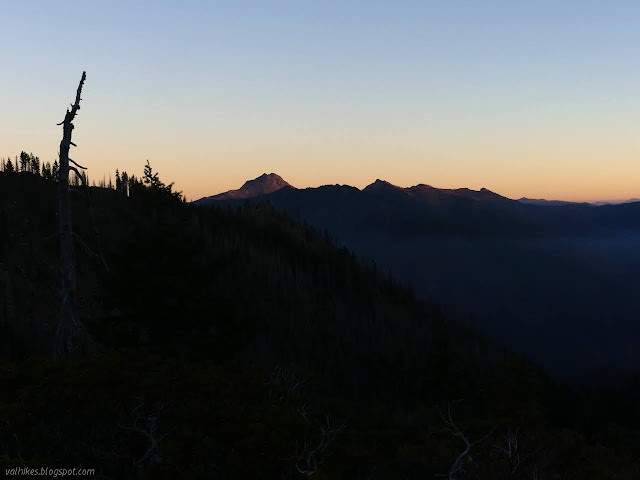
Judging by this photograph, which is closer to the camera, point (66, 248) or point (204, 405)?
point (204, 405)

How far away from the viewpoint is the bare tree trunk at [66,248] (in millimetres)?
15398

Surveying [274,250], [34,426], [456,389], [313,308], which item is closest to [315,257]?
[274,250]

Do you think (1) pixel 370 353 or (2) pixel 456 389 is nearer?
(2) pixel 456 389

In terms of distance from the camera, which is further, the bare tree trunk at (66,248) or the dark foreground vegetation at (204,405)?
the bare tree trunk at (66,248)

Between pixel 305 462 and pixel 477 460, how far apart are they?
12.6 ft

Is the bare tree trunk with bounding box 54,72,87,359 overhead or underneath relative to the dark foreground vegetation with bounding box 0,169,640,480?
overhead

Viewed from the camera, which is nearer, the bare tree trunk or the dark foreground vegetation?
the dark foreground vegetation

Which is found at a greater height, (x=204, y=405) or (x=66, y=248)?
(x=66, y=248)

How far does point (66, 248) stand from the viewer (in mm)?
15844

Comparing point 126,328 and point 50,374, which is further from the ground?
point 50,374

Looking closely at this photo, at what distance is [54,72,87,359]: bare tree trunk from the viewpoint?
1540 centimetres

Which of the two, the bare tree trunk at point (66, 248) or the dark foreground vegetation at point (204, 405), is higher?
the bare tree trunk at point (66, 248)

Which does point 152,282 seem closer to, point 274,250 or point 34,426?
point 34,426

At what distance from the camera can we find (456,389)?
47.7m
